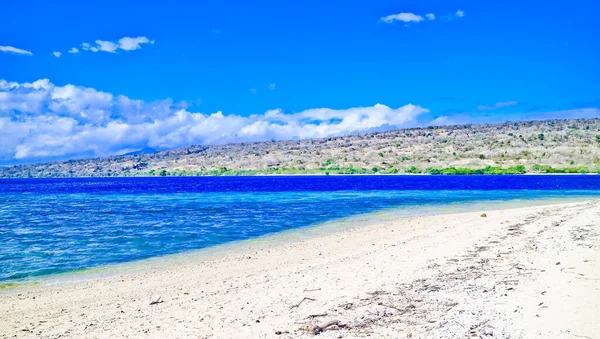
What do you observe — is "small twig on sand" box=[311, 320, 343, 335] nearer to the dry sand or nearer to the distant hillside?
the dry sand

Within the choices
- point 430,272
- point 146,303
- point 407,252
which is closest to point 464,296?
point 430,272

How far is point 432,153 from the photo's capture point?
14225cm

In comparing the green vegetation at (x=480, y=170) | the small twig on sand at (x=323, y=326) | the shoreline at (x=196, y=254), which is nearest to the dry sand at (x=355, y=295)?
the small twig on sand at (x=323, y=326)

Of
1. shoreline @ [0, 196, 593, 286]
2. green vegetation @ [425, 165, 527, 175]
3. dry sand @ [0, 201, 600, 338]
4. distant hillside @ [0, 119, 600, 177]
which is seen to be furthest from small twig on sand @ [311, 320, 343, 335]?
distant hillside @ [0, 119, 600, 177]

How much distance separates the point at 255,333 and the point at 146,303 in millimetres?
4112

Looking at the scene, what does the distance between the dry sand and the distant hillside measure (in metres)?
110

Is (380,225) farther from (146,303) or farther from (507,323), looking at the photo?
(507,323)

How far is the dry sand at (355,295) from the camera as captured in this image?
7.52 meters

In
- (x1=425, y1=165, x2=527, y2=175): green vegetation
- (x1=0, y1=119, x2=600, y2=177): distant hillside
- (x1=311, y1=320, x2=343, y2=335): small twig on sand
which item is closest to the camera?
(x1=311, y1=320, x2=343, y2=335): small twig on sand

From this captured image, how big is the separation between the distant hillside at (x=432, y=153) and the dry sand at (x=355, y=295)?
11006 cm

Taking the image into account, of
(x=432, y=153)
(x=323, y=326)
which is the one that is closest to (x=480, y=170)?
(x=432, y=153)

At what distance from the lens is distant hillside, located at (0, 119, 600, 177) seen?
11956cm

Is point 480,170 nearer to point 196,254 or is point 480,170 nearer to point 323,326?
point 196,254

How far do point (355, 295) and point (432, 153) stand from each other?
139m
